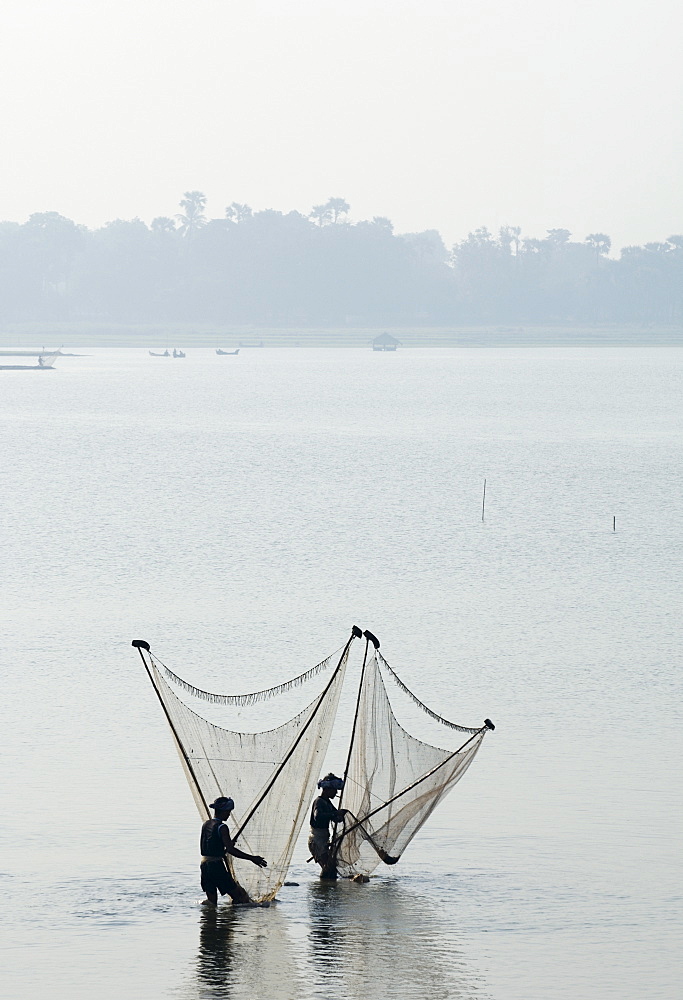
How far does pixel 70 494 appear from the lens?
75562 millimetres

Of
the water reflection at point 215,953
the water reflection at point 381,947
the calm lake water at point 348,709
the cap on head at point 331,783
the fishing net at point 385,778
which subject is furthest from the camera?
the fishing net at point 385,778

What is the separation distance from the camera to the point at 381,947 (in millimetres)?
18031

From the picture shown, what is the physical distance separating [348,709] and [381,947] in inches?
482

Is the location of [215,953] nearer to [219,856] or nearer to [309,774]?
[219,856]

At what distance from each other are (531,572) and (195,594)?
10754mm

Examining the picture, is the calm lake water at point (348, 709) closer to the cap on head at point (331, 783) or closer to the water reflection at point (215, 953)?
the water reflection at point (215, 953)

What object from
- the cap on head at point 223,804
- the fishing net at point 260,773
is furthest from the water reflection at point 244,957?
the cap on head at point 223,804

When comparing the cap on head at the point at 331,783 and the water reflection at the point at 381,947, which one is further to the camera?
the cap on head at the point at 331,783

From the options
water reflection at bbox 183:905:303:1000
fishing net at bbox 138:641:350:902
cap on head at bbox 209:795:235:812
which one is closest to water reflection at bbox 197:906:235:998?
water reflection at bbox 183:905:303:1000

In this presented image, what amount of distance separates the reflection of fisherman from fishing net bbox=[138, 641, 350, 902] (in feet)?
A: 1.05

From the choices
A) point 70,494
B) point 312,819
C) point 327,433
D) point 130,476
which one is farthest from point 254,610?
point 327,433

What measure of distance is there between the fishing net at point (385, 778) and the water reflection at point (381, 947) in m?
0.59

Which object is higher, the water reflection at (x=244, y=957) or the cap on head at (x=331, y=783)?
the cap on head at (x=331, y=783)

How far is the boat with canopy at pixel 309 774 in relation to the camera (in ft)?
62.6
